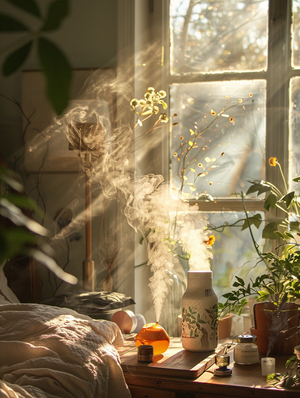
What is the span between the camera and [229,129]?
201 centimetres

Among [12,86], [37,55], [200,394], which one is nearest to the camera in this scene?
[37,55]

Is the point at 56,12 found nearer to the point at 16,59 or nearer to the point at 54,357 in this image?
the point at 16,59

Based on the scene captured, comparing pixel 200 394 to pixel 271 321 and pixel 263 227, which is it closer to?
pixel 271 321

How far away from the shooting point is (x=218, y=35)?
6.54 feet

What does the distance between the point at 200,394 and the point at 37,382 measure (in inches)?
16.5

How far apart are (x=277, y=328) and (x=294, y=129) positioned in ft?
2.90

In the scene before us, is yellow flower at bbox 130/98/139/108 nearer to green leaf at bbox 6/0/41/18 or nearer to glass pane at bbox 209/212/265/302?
glass pane at bbox 209/212/265/302

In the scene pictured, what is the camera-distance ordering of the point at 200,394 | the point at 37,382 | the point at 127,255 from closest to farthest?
the point at 37,382
the point at 200,394
the point at 127,255

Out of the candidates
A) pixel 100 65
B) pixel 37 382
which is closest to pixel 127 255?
pixel 100 65

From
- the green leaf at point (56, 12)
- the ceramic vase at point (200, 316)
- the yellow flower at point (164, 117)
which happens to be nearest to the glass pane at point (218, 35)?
the yellow flower at point (164, 117)

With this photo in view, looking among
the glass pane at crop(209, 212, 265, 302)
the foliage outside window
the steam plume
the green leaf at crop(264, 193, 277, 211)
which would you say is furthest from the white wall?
the green leaf at crop(264, 193, 277, 211)

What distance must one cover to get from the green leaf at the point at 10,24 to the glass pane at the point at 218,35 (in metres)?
1.92

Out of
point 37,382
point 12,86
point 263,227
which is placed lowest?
point 37,382

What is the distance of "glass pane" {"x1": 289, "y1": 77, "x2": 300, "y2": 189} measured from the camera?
1.90m
